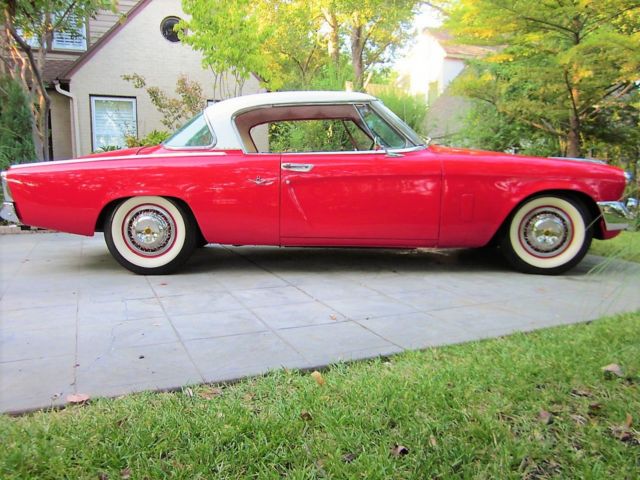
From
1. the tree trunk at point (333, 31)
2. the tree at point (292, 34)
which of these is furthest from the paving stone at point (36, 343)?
the tree trunk at point (333, 31)

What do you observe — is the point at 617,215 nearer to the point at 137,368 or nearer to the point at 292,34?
the point at 137,368

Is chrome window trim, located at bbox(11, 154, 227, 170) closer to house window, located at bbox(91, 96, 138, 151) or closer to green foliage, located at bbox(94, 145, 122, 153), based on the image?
green foliage, located at bbox(94, 145, 122, 153)

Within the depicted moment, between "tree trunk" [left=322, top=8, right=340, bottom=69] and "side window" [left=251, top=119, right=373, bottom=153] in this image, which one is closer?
"side window" [left=251, top=119, right=373, bottom=153]

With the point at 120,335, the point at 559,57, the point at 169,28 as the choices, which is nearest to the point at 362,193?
the point at 120,335

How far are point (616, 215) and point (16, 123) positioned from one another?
9.29m

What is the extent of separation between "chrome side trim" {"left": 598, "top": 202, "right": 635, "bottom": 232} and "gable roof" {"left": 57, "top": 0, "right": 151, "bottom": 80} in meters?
11.6

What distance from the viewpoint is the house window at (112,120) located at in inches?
505

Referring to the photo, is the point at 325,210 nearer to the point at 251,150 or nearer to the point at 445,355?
the point at 251,150

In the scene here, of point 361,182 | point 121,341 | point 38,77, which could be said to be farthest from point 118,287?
point 38,77

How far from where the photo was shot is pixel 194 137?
A: 193 inches

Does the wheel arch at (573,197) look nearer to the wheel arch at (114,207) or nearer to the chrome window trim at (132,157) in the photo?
the chrome window trim at (132,157)

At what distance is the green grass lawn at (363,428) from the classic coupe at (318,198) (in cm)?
216

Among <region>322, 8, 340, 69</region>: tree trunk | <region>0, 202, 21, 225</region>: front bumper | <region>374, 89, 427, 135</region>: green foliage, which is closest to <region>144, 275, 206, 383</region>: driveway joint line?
<region>0, 202, 21, 225</region>: front bumper

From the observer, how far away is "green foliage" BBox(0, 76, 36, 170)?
8.84 m
